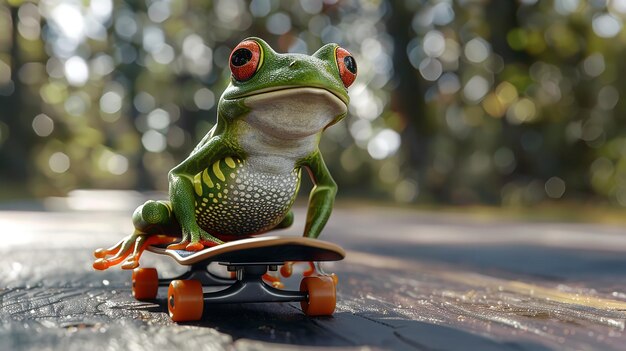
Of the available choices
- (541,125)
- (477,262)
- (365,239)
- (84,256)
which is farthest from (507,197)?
(84,256)

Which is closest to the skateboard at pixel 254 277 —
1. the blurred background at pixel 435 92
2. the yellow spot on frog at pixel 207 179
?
the yellow spot on frog at pixel 207 179

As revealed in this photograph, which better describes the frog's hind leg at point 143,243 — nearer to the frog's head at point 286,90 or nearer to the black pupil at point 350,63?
the frog's head at point 286,90

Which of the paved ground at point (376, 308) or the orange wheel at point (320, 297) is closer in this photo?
the paved ground at point (376, 308)

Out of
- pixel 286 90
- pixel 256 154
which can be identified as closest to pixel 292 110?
pixel 286 90

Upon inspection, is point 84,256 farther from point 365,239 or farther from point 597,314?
point 597,314

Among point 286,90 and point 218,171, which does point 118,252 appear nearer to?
point 218,171

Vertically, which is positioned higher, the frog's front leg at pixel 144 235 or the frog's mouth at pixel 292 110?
the frog's mouth at pixel 292 110
